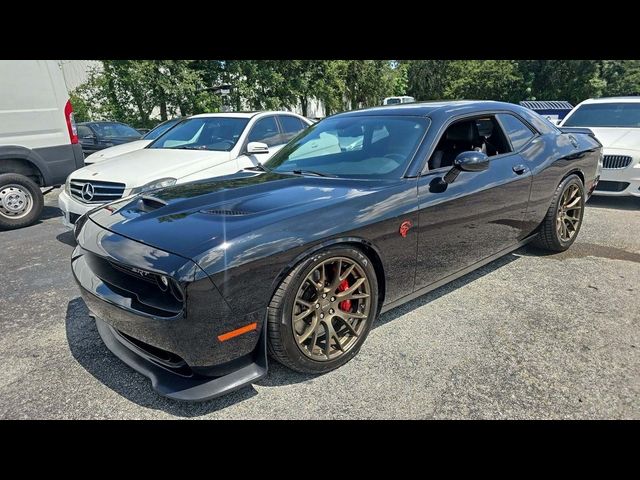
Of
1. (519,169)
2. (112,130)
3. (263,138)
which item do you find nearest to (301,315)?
(519,169)

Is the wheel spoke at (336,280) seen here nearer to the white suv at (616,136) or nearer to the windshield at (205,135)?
Result: the windshield at (205,135)

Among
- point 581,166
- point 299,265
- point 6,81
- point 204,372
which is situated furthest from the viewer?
point 6,81

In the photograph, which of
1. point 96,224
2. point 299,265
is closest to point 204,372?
point 299,265

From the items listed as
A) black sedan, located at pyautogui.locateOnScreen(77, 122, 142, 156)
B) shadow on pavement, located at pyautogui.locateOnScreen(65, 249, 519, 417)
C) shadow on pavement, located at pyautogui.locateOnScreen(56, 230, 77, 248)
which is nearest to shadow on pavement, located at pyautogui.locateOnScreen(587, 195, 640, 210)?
shadow on pavement, located at pyautogui.locateOnScreen(65, 249, 519, 417)

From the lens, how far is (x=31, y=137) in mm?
5770

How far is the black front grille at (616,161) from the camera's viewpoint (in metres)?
5.92

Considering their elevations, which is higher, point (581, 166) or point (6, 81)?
point (6, 81)

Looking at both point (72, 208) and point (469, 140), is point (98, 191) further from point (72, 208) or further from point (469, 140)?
point (469, 140)

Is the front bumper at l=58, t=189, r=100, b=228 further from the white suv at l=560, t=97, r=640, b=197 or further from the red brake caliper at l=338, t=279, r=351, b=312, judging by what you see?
the white suv at l=560, t=97, r=640, b=197

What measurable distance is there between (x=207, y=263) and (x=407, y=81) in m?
40.5

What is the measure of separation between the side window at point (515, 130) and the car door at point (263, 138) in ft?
9.53

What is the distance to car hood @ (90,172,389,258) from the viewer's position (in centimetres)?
203
